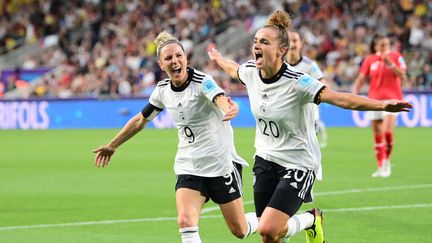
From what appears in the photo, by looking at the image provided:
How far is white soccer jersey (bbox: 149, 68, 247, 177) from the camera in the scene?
8484mm

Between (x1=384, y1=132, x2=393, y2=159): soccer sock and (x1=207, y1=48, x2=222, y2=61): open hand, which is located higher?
(x1=207, y1=48, x2=222, y2=61): open hand

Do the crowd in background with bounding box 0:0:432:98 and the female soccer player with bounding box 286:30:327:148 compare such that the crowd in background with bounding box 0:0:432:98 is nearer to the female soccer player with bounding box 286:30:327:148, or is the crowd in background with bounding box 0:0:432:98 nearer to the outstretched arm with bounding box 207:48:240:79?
the female soccer player with bounding box 286:30:327:148

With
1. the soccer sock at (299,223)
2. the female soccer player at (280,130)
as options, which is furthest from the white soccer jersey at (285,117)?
the soccer sock at (299,223)

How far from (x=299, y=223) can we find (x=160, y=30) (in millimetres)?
27399

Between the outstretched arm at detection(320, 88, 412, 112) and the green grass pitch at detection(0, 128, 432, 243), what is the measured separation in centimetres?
257

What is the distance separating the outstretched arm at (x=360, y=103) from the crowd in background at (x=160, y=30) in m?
20.4

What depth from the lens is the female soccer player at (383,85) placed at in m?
15.6

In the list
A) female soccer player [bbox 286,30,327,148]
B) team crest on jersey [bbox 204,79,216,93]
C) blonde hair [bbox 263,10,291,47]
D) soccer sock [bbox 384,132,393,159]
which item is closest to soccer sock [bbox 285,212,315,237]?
team crest on jersey [bbox 204,79,216,93]

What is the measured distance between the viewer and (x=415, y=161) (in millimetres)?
18406

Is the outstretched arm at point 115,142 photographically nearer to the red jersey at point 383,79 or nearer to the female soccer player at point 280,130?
the female soccer player at point 280,130

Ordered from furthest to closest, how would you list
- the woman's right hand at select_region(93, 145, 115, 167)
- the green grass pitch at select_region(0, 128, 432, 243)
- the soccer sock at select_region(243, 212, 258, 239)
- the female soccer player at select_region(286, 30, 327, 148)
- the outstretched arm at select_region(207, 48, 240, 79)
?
the female soccer player at select_region(286, 30, 327, 148)
the green grass pitch at select_region(0, 128, 432, 243)
the outstretched arm at select_region(207, 48, 240, 79)
the woman's right hand at select_region(93, 145, 115, 167)
the soccer sock at select_region(243, 212, 258, 239)

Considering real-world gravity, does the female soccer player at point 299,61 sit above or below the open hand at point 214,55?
above

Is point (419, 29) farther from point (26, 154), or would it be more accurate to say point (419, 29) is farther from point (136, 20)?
point (26, 154)

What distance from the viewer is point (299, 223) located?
8.71m
